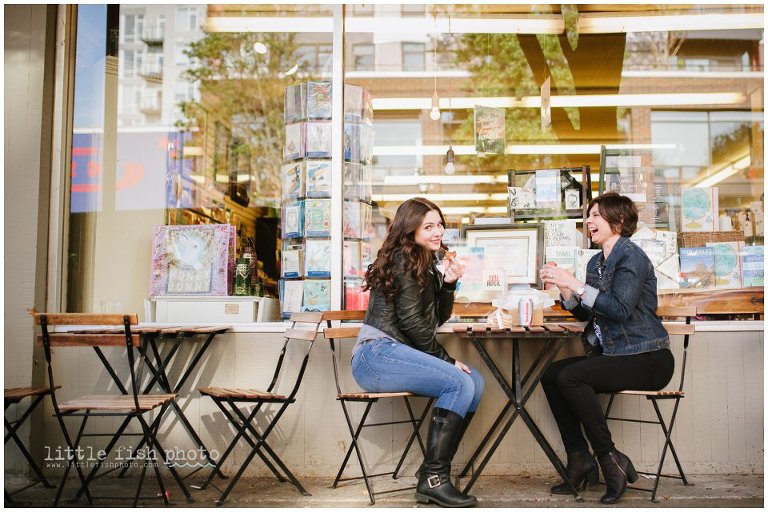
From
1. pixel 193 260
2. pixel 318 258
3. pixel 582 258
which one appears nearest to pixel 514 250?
pixel 582 258

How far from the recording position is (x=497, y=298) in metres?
4.54

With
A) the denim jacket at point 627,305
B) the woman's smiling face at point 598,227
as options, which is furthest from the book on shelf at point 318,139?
the denim jacket at point 627,305

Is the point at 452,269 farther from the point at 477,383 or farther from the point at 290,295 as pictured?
the point at 290,295

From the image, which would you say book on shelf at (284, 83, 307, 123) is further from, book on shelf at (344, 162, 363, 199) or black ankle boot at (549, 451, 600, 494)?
black ankle boot at (549, 451, 600, 494)

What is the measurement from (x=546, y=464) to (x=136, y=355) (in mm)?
2410

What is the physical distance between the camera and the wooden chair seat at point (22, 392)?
3.66m

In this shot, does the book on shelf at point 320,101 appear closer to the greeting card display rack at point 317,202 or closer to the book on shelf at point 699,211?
the greeting card display rack at point 317,202

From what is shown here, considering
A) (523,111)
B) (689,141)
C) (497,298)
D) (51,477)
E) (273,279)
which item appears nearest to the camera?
(51,477)

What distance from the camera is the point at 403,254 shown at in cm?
355

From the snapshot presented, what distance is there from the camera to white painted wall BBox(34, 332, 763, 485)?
4121 millimetres

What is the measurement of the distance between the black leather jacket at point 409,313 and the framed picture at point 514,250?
1029mm

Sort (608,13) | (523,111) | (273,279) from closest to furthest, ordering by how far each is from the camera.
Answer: (273,279), (608,13), (523,111)

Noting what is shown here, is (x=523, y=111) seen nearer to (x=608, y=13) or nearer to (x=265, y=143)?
(x=608, y=13)

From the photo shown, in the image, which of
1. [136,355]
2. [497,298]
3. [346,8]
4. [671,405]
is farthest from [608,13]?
[136,355]
